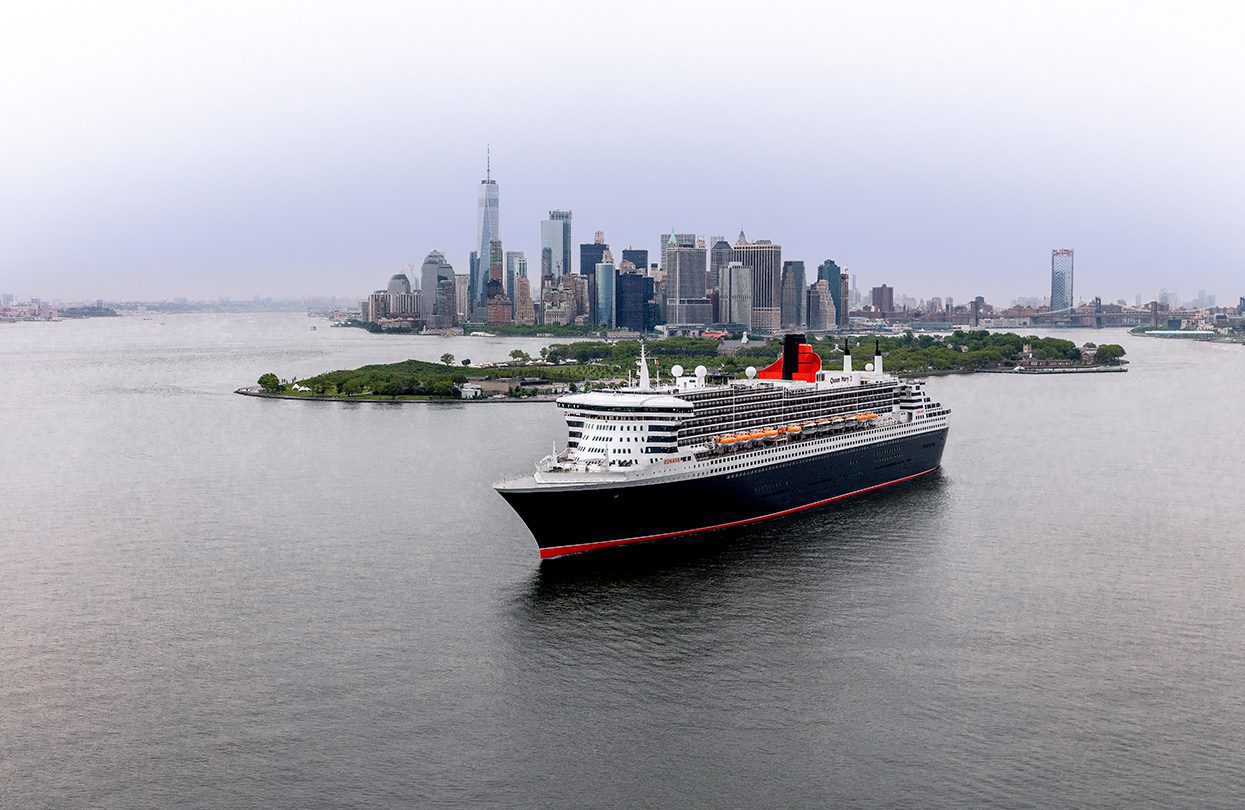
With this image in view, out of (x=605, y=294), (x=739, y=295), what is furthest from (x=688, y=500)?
(x=605, y=294)

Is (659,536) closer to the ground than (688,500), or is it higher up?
closer to the ground

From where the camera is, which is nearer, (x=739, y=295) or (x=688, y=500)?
(x=688, y=500)

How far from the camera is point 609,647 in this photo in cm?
1827

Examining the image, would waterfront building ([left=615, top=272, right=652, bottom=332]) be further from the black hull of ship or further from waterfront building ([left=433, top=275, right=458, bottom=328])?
the black hull of ship


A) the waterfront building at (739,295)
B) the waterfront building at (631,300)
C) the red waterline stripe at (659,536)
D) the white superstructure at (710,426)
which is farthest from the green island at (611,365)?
the waterfront building at (631,300)

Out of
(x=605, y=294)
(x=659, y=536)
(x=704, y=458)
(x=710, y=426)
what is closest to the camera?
(x=659, y=536)

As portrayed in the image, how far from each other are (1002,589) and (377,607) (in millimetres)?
11622

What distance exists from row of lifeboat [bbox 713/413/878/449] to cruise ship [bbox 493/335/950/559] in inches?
1.5

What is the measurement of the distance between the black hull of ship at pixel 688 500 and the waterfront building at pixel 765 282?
12111 centimetres

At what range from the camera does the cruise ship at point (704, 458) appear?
23.6 meters

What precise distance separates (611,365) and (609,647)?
64.0 meters

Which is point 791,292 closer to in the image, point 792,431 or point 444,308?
point 444,308

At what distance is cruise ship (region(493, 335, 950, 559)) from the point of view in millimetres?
23578

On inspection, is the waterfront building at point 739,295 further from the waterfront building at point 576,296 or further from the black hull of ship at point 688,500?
the black hull of ship at point 688,500
